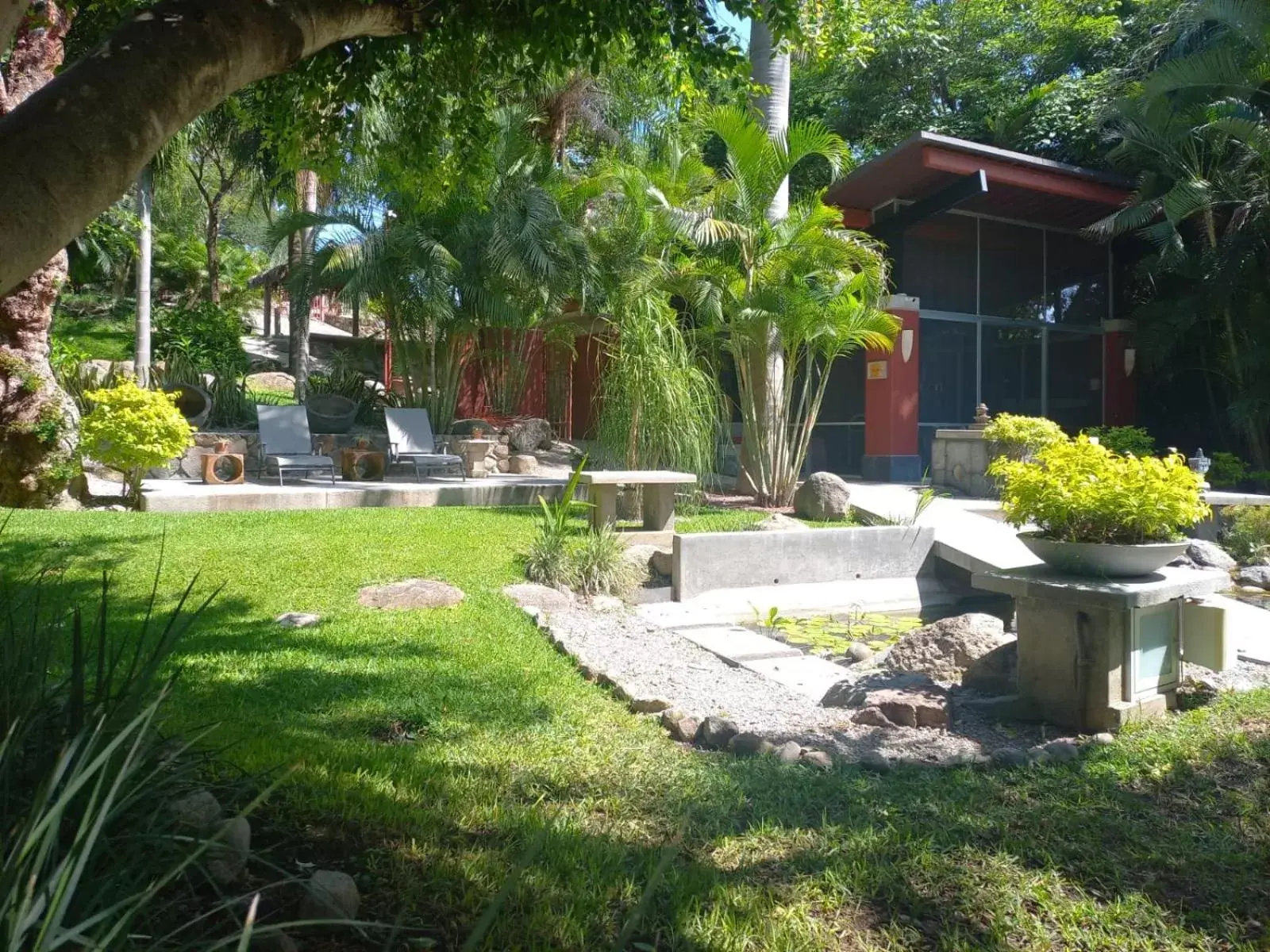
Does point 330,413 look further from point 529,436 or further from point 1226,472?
point 1226,472

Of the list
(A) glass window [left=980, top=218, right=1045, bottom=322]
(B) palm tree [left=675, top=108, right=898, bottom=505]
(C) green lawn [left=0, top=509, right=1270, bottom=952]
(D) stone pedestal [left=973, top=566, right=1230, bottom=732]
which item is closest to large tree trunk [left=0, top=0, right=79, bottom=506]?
(C) green lawn [left=0, top=509, right=1270, bottom=952]

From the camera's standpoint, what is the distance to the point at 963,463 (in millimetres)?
13266

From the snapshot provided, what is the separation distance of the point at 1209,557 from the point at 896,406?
6295 mm

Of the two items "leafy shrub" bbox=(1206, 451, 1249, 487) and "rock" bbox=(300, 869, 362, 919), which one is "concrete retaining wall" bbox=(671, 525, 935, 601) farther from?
"leafy shrub" bbox=(1206, 451, 1249, 487)

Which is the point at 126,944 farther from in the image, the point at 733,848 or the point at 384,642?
the point at 384,642

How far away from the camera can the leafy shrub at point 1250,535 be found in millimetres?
9805

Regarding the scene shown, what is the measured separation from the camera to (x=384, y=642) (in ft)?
17.6

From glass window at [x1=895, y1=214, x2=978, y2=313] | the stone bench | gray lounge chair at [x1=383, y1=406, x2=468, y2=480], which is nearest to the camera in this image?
the stone bench

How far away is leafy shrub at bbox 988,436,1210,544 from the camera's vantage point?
15.3 ft

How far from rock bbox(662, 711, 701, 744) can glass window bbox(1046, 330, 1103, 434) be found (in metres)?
14.9

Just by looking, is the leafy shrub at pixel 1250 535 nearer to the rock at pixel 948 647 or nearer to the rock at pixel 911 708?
the rock at pixel 948 647

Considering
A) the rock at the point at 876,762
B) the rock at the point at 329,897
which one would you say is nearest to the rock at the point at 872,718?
the rock at the point at 876,762

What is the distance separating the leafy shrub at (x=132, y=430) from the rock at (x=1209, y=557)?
9.45m

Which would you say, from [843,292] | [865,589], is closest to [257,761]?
[865,589]
